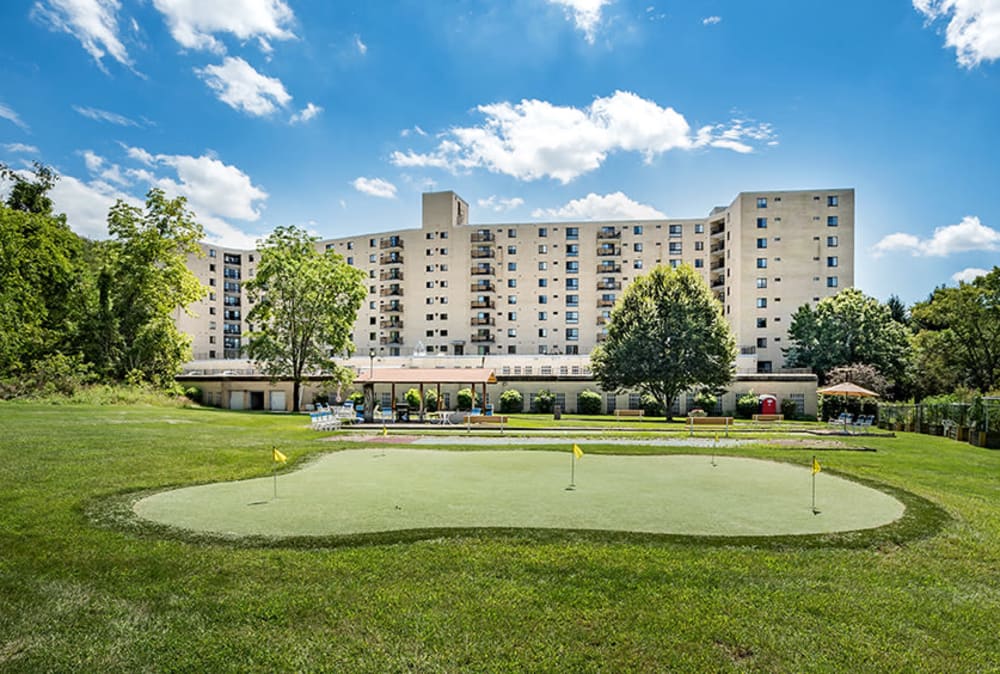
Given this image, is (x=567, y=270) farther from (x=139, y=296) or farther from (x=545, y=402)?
(x=139, y=296)

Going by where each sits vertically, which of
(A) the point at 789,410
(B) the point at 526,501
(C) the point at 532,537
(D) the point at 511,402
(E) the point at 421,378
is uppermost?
(E) the point at 421,378

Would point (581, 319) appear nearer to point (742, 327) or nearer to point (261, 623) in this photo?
point (742, 327)

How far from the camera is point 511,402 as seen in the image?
180 ft

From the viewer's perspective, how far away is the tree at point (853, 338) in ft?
190

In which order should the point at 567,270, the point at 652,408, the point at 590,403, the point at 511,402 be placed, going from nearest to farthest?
the point at 652,408, the point at 590,403, the point at 511,402, the point at 567,270

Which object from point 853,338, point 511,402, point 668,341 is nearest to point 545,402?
point 511,402

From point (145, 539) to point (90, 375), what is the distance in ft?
139

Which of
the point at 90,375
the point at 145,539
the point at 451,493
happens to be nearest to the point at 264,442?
the point at 451,493

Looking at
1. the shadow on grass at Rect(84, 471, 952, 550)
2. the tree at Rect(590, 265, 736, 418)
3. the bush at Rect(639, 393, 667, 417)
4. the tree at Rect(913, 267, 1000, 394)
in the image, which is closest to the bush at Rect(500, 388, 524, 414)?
the tree at Rect(590, 265, 736, 418)

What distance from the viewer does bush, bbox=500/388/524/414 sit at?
54.6m

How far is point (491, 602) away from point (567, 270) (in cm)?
8144

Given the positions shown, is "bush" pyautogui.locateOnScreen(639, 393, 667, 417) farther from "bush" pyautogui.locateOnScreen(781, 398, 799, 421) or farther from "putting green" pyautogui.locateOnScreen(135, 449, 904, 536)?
"putting green" pyautogui.locateOnScreen(135, 449, 904, 536)

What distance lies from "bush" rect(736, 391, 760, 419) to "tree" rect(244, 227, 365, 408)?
32344 mm

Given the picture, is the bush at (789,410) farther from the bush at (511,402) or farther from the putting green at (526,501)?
the putting green at (526,501)
